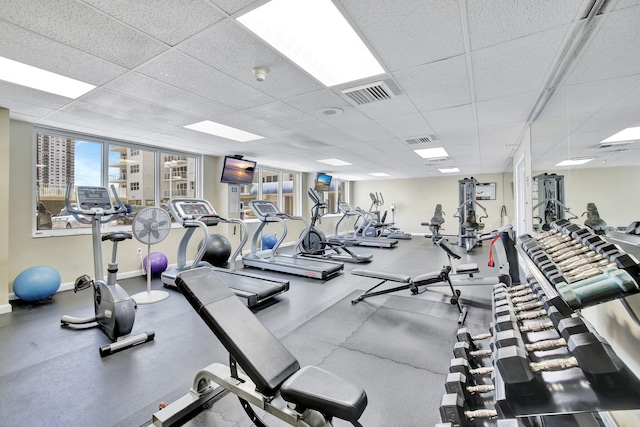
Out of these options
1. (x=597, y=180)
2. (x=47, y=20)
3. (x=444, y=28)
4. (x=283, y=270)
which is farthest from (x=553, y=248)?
(x=283, y=270)

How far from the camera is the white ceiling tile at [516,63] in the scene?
2.01 m

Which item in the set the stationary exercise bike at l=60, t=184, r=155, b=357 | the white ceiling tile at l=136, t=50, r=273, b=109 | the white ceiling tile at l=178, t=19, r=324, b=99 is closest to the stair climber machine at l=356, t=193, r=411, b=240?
the white ceiling tile at l=136, t=50, r=273, b=109

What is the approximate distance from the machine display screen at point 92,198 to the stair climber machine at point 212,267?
3.16 ft

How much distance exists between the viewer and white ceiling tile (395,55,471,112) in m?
2.39

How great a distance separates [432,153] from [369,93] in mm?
3954

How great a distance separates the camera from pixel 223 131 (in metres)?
4.48

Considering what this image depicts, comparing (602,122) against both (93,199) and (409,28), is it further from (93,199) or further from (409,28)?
(93,199)

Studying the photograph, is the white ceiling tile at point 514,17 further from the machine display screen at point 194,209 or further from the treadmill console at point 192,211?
the machine display screen at point 194,209

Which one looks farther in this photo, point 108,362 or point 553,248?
point 108,362

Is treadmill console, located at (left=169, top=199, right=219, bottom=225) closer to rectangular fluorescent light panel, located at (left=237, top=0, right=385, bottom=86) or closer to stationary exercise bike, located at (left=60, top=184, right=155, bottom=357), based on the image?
stationary exercise bike, located at (left=60, top=184, right=155, bottom=357)

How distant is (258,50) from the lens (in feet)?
7.04

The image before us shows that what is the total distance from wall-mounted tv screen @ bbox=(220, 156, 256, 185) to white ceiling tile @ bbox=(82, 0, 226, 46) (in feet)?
14.4

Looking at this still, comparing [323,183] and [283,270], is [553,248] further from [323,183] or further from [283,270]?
[323,183]

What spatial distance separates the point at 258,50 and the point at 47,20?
1.30 m
